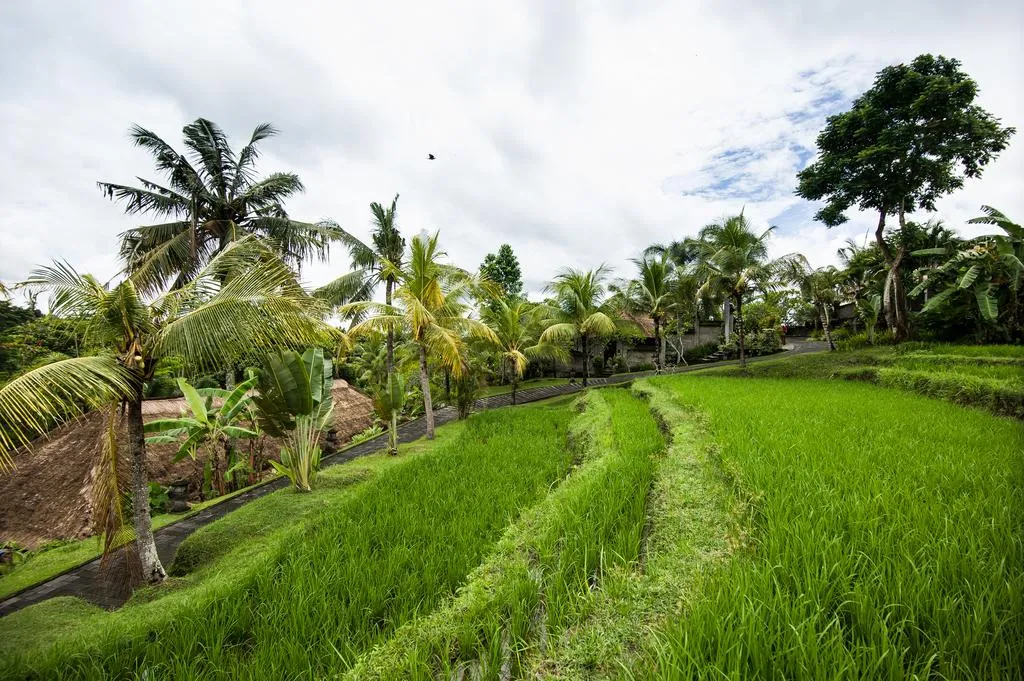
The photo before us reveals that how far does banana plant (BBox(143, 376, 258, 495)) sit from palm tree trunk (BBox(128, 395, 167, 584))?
218 centimetres

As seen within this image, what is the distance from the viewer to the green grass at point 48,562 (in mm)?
4108

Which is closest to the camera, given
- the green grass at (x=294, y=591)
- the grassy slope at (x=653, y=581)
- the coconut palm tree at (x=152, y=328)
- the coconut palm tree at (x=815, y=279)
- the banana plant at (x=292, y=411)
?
the grassy slope at (x=653, y=581)

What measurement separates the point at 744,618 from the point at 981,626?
863 millimetres

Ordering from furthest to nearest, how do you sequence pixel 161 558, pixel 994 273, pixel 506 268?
pixel 506 268 < pixel 994 273 < pixel 161 558

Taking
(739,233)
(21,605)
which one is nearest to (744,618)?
(21,605)

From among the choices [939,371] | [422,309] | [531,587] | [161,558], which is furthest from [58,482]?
[939,371]

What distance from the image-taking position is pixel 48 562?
4613 millimetres

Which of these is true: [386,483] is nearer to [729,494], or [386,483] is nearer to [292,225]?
[729,494]

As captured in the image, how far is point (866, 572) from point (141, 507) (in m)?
6.05

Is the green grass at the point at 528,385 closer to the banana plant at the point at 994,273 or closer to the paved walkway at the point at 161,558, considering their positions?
the paved walkway at the point at 161,558

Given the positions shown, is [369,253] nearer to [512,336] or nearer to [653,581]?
[512,336]

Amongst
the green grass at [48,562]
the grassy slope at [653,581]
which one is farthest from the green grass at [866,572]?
the green grass at [48,562]

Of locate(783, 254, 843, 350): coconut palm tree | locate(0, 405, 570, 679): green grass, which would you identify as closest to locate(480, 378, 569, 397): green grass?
locate(783, 254, 843, 350): coconut palm tree

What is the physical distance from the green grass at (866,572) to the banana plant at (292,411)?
560 centimetres
